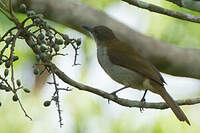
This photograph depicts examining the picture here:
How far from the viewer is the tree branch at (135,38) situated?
5.18 m

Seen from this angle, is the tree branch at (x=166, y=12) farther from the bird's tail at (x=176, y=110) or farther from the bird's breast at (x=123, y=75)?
the bird's breast at (x=123, y=75)

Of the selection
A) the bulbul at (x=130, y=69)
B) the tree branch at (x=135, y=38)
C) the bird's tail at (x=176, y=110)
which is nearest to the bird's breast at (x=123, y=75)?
the bulbul at (x=130, y=69)

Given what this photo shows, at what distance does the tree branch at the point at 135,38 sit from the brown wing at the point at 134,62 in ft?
2.01

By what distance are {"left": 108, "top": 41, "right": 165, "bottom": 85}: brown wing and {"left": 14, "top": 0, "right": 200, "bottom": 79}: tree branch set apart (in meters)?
0.61

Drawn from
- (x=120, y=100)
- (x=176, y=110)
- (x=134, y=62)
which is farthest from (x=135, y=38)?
(x=120, y=100)

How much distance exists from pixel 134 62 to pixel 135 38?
0.88m

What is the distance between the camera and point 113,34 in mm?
5324

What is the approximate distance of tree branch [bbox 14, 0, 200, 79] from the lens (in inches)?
204

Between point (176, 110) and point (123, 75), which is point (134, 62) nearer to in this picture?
point (123, 75)

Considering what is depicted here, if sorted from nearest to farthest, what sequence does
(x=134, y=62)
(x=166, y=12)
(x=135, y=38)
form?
1. (x=166, y=12)
2. (x=134, y=62)
3. (x=135, y=38)

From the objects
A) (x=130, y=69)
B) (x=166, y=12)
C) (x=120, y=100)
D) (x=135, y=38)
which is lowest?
(x=135, y=38)

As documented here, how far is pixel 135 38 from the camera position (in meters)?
5.51

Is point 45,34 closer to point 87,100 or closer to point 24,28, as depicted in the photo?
point 24,28

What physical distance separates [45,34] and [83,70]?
4321mm
